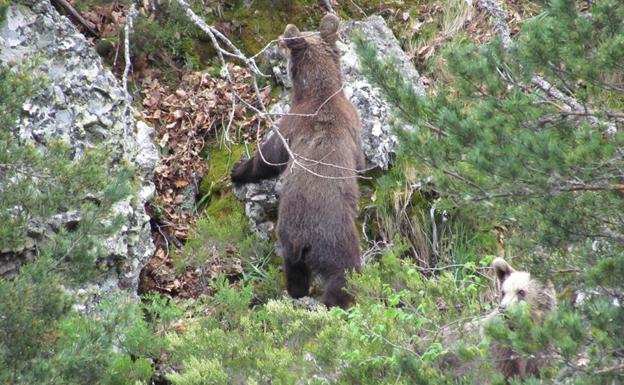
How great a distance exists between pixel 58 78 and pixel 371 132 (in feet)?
11.1

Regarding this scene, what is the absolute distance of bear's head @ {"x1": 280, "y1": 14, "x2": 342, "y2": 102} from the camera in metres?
10.3

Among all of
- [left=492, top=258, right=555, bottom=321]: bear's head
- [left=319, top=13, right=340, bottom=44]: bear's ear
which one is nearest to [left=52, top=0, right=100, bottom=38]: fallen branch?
[left=319, top=13, right=340, bottom=44]: bear's ear

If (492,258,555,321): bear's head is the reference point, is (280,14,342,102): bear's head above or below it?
above

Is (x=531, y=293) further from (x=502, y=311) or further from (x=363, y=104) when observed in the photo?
(x=363, y=104)

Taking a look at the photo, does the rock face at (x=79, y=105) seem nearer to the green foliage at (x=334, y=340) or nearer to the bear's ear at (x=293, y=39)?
the green foliage at (x=334, y=340)

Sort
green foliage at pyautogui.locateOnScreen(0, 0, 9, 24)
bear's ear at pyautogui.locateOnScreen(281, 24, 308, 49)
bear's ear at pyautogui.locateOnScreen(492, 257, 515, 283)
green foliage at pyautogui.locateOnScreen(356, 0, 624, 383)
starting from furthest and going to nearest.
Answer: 1. bear's ear at pyautogui.locateOnScreen(281, 24, 308, 49)
2. bear's ear at pyautogui.locateOnScreen(492, 257, 515, 283)
3. green foliage at pyautogui.locateOnScreen(0, 0, 9, 24)
4. green foliage at pyautogui.locateOnScreen(356, 0, 624, 383)

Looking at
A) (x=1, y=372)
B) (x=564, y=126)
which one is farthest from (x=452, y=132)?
(x=1, y=372)

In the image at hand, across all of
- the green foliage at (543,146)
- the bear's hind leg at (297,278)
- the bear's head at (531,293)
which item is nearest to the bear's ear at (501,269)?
the bear's head at (531,293)

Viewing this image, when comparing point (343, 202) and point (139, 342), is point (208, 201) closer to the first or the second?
point (343, 202)

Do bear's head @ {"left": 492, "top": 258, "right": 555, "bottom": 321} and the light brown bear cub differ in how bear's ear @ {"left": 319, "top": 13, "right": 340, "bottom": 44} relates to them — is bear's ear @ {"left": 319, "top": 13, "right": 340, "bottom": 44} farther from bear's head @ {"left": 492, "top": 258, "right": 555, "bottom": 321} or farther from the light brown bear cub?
bear's head @ {"left": 492, "top": 258, "right": 555, "bottom": 321}

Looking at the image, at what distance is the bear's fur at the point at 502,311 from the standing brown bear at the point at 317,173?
4.99 feet

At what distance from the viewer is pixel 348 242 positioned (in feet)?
30.3

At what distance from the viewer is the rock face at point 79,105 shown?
8.97 m

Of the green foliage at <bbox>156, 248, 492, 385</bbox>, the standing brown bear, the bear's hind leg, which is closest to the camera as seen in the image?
the green foliage at <bbox>156, 248, 492, 385</bbox>
